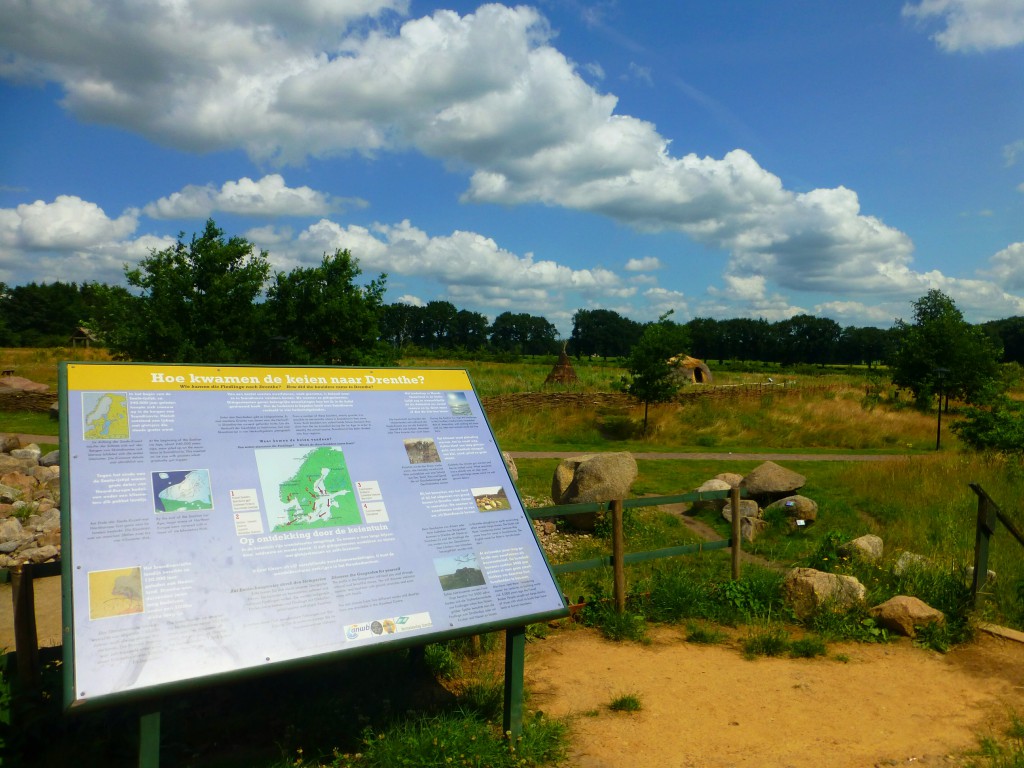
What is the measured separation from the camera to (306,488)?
13.3 feet

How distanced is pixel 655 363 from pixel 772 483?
13144 millimetres

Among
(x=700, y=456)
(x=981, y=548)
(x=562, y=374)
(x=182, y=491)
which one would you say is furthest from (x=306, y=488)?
(x=562, y=374)

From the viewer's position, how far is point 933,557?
841cm

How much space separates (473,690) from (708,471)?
46.8ft

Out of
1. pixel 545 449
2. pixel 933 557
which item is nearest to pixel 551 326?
pixel 545 449

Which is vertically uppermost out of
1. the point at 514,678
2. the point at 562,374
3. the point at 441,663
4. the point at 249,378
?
the point at 249,378

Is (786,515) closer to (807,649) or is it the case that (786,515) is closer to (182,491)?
(807,649)

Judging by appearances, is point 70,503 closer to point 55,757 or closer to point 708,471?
point 55,757

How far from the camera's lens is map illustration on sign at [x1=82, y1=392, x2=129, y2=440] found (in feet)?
12.2

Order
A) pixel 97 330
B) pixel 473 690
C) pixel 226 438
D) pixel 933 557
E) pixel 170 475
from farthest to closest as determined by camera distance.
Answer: pixel 97 330 → pixel 933 557 → pixel 473 690 → pixel 226 438 → pixel 170 475

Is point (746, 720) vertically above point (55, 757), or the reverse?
point (55, 757)

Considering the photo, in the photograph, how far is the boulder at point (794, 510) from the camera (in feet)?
41.0

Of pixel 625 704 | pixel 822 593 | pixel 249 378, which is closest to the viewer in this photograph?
pixel 249 378

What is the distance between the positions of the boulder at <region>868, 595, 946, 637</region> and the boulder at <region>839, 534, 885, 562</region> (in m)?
1.20
